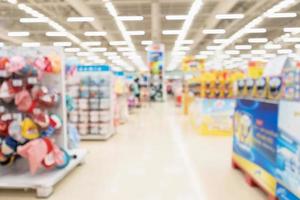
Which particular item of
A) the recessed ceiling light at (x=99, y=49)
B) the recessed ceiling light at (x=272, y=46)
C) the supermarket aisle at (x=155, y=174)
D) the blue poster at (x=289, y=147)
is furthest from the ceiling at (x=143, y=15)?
the blue poster at (x=289, y=147)

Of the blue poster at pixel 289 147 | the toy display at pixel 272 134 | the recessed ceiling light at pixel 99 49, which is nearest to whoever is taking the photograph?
the blue poster at pixel 289 147

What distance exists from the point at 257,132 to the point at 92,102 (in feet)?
14.1

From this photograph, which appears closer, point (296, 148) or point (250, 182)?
point (296, 148)

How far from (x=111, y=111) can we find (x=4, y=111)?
12.1ft

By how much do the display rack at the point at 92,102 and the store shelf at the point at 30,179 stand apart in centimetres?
290

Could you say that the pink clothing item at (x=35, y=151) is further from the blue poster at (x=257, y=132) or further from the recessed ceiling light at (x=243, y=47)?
the recessed ceiling light at (x=243, y=47)

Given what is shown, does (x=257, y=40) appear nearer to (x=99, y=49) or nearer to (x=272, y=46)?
(x=272, y=46)

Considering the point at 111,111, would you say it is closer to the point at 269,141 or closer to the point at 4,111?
the point at 4,111

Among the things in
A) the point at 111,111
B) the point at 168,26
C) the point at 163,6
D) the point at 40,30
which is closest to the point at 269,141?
the point at 111,111

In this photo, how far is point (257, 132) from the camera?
3.81 meters

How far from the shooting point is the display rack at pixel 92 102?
7.17 meters

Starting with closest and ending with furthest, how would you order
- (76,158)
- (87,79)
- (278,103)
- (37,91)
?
(278,103), (37,91), (76,158), (87,79)

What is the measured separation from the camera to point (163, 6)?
1256cm

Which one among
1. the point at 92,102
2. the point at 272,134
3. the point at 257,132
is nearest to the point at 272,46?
the point at 92,102
